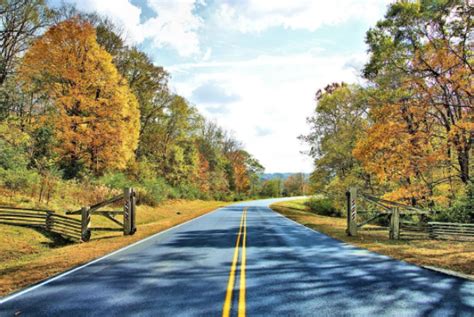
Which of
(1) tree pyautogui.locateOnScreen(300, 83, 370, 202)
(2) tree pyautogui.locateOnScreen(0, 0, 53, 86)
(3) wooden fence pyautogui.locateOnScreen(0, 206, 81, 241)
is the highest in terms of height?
(2) tree pyautogui.locateOnScreen(0, 0, 53, 86)

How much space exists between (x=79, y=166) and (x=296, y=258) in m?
22.9

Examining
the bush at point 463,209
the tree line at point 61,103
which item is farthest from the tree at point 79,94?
the bush at point 463,209

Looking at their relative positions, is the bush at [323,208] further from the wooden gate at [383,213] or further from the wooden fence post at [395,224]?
the wooden fence post at [395,224]

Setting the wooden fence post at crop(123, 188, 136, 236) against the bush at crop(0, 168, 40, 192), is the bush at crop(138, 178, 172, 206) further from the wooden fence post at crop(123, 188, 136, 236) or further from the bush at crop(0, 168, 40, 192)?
the wooden fence post at crop(123, 188, 136, 236)

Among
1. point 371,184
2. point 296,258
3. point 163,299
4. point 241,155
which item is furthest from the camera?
point 241,155

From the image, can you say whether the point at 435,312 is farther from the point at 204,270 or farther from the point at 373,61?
the point at 373,61

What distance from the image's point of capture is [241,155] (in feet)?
319

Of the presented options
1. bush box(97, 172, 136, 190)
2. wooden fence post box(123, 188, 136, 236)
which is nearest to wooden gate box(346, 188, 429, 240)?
wooden fence post box(123, 188, 136, 236)

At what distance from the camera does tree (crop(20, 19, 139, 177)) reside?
26859 mm

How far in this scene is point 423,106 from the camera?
20.3m

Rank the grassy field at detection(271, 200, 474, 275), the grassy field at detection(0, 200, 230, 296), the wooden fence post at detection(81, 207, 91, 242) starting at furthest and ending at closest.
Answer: the wooden fence post at detection(81, 207, 91, 242), the grassy field at detection(271, 200, 474, 275), the grassy field at detection(0, 200, 230, 296)

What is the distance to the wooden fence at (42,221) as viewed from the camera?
15.3m

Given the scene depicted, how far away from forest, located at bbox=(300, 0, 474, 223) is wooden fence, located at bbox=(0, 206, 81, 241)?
57.6ft

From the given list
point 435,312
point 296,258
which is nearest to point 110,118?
point 296,258
